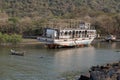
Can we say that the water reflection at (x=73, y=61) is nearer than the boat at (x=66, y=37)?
Yes

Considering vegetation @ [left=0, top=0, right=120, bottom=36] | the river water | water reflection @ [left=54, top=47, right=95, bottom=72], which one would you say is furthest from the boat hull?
vegetation @ [left=0, top=0, right=120, bottom=36]

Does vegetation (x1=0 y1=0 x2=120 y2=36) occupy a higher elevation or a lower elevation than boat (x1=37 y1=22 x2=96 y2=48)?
higher

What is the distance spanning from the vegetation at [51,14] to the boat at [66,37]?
13656mm

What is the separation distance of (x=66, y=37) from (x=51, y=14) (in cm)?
4504

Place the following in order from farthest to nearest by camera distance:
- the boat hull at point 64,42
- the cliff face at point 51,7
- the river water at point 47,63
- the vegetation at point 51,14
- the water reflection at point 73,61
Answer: the cliff face at point 51,7 < the vegetation at point 51,14 < the boat hull at point 64,42 < the water reflection at point 73,61 < the river water at point 47,63

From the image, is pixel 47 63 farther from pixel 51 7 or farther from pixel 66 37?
pixel 51 7

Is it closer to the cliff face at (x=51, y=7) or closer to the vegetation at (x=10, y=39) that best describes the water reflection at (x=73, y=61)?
the vegetation at (x=10, y=39)

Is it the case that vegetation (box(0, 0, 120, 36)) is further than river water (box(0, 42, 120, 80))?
Yes

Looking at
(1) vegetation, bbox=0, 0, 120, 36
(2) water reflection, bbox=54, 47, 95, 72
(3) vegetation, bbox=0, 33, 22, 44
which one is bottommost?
(2) water reflection, bbox=54, 47, 95, 72

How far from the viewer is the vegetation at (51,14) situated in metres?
104

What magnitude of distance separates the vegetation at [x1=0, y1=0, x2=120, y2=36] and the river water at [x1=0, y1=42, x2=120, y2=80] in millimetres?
24294

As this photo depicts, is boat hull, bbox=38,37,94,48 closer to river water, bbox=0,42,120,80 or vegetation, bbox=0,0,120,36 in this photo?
river water, bbox=0,42,120,80

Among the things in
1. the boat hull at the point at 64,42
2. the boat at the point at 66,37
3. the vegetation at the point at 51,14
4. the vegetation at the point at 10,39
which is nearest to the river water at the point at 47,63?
the boat hull at the point at 64,42

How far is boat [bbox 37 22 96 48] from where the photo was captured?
85500 millimetres
